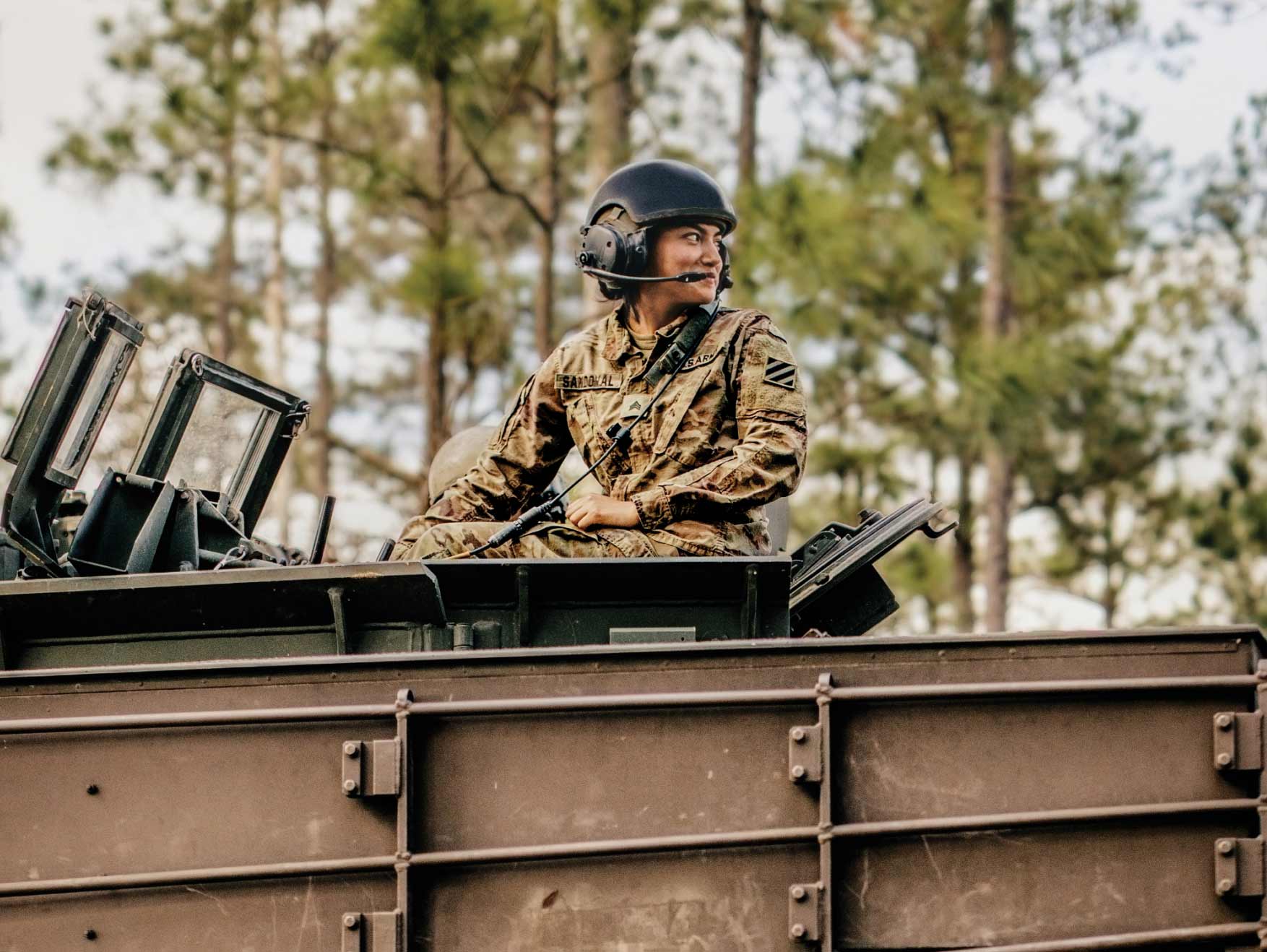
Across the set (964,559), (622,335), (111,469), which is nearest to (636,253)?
(622,335)

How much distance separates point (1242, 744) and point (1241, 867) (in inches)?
12.4

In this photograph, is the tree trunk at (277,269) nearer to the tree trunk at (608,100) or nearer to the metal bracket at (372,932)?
the tree trunk at (608,100)

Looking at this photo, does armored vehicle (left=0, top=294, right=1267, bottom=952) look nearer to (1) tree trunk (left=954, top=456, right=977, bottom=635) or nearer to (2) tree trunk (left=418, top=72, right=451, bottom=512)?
(2) tree trunk (left=418, top=72, right=451, bottom=512)

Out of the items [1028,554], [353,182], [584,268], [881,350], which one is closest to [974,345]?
[881,350]

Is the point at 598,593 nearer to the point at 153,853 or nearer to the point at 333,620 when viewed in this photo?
the point at 333,620

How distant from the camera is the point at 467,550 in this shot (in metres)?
5.22

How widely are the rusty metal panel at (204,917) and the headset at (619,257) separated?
2.14m

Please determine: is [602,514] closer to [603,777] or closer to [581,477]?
[581,477]

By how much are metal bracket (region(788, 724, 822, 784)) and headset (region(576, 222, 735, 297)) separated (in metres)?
1.78

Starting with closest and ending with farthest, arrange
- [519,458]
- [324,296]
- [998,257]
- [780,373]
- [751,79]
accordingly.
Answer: [780,373] → [519,458] → [751,79] → [998,257] → [324,296]

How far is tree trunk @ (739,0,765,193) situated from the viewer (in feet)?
50.8

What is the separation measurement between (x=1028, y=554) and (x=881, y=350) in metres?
6.14

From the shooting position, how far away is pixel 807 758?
170 inches

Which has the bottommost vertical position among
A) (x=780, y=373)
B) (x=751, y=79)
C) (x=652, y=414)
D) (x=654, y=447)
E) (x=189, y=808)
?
(x=189, y=808)
